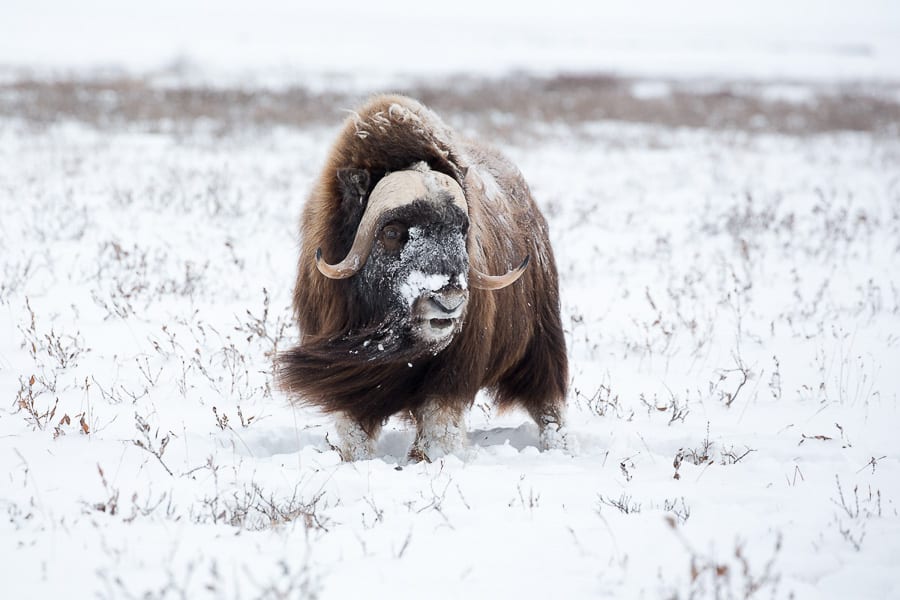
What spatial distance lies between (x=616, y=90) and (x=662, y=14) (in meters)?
141

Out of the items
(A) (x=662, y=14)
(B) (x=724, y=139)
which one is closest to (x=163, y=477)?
(B) (x=724, y=139)

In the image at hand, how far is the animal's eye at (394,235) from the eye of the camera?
2.85 meters

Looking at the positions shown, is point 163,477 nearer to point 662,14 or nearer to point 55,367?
point 55,367

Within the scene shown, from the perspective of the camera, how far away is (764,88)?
28.2m

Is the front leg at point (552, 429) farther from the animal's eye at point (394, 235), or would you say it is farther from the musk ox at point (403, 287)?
the animal's eye at point (394, 235)

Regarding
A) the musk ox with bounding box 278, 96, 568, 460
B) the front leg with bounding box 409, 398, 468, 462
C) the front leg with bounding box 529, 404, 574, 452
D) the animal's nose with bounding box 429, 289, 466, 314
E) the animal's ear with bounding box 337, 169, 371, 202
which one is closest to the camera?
the animal's nose with bounding box 429, 289, 466, 314

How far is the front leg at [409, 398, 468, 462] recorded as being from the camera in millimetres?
3191

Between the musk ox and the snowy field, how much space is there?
262 mm

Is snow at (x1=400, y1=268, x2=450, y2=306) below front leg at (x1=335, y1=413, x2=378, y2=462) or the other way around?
the other way around

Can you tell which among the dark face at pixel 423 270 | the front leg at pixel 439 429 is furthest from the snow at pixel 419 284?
the front leg at pixel 439 429

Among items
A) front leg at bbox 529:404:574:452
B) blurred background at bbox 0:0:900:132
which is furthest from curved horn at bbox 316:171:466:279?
blurred background at bbox 0:0:900:132

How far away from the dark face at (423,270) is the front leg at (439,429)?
0.36 m

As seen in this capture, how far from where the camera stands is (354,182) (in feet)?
9.99

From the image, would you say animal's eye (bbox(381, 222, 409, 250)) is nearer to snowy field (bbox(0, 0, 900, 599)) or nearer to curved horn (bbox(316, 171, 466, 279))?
curved horn (bbox(316, 171, 466, 279))
